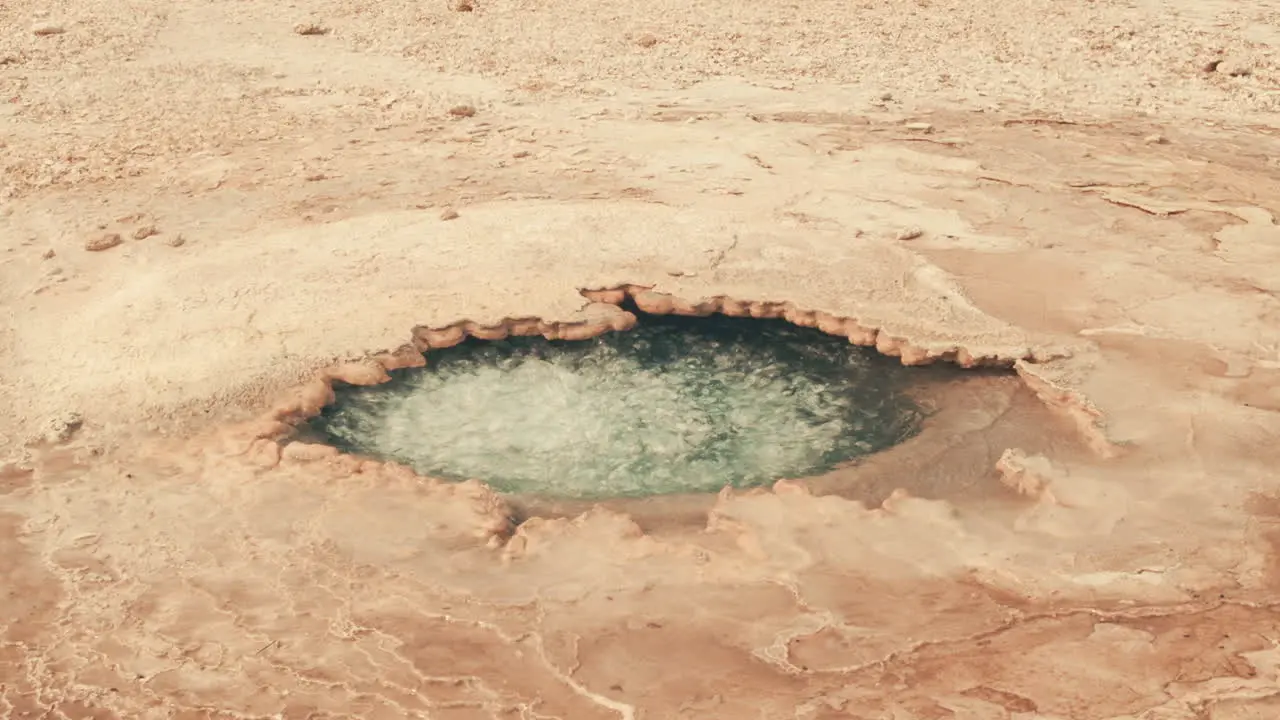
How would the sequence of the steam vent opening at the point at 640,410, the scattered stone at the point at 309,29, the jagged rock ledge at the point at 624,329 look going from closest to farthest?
the steam vent opening at the point at 640,410 → the jagged rock ledge at the point at 624,329 → the scattered stone at the point at 309,29

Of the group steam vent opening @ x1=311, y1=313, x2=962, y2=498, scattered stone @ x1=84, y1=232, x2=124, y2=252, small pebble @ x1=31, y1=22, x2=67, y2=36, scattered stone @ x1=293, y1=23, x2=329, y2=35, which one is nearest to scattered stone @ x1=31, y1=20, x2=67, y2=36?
small pebble @ x1=31, y1=22, x2=67, y2=36

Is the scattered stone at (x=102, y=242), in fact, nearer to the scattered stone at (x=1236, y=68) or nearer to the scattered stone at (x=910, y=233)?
the scattered stone at (x=910, y=233)

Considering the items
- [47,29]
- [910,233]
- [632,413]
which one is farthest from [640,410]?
[47,29]

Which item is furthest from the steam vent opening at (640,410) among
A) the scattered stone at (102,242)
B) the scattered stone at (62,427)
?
the scattered stone at (102,242)

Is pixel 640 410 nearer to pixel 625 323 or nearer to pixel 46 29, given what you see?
pixel 625 323

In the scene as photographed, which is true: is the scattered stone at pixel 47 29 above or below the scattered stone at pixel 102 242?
above

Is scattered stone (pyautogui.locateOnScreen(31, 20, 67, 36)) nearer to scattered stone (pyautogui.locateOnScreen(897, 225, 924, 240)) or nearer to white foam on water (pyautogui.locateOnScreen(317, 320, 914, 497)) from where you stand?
white foam on water (pyautogui.locateOnScreen(317, 320, 914, 497))

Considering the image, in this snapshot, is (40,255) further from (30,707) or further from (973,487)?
(973,487)

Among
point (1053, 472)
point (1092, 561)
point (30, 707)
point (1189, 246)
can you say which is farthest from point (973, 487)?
point (30, 707)
